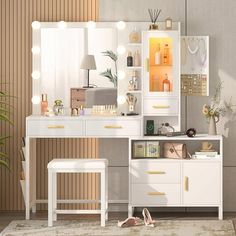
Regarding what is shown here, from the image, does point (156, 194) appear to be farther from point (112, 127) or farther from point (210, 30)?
point (210, 30)

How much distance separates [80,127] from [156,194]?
85 centimetres

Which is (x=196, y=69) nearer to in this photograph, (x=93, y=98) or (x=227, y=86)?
(x=227, y=86)

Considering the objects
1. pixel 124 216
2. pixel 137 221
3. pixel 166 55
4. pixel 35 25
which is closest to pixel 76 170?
pixel 137 221

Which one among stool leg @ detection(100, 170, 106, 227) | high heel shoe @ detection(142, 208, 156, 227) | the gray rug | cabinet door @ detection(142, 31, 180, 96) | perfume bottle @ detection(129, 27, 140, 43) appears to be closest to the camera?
the gray rug

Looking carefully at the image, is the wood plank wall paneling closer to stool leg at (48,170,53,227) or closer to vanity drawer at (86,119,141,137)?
vanity drawer at (86,119,141,137)

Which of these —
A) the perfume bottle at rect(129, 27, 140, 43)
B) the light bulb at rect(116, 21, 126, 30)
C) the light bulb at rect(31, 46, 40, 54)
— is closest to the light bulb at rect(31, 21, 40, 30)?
the light bulb at rect(31, 46, 40, 54)

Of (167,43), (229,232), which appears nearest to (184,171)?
(229,232)

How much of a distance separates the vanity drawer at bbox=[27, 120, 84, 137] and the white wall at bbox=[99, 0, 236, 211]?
39.2 inches

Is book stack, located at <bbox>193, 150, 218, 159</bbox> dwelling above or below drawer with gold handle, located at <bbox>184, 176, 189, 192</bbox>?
above

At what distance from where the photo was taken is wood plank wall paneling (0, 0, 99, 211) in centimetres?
663

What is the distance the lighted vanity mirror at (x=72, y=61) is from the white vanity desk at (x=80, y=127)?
14.5 inches

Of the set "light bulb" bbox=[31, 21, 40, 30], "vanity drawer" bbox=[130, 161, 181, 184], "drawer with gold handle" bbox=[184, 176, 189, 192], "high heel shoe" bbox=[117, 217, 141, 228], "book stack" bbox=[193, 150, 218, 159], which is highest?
"light bulb" bbox=[31, 21, 40, 30]

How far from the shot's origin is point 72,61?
660cm

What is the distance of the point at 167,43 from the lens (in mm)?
6500
